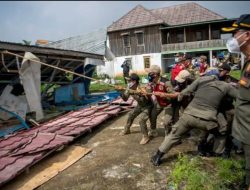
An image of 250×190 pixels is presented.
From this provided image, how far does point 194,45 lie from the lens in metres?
28.9

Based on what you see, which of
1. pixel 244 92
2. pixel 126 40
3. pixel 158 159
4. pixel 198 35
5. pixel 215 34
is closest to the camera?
pixel 244 92

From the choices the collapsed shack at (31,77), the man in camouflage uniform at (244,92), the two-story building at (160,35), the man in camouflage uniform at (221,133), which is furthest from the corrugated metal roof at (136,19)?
the man in camouflage uniform at (244,92)

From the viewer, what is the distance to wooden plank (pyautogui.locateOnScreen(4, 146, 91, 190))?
4.58 meters

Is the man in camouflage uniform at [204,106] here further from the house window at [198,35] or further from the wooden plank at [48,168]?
the house window at [198,35]

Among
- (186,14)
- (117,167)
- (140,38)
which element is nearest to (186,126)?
(117,167)

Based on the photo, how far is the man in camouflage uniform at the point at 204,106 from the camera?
470 cm

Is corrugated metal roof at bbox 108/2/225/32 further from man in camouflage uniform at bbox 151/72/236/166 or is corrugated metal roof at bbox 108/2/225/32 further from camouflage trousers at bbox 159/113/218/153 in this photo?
camouflage trousers at bbox 159/113/218/153

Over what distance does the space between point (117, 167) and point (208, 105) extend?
202cm

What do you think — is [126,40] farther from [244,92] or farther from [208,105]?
[244,92]

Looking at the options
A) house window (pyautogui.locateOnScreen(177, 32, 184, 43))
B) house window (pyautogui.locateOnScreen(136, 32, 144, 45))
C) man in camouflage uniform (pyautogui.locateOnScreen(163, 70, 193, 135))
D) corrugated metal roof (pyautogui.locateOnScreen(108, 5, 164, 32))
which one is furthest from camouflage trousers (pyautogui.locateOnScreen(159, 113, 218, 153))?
house window (pyautogui.locateOnScreen(177, 32, 184, 43))

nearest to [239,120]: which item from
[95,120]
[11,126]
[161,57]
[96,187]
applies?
[96,187]

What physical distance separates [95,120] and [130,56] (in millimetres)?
25109

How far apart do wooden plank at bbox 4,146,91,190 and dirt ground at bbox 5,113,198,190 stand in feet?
0.34

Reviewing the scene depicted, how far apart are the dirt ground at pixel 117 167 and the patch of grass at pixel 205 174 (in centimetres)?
23
